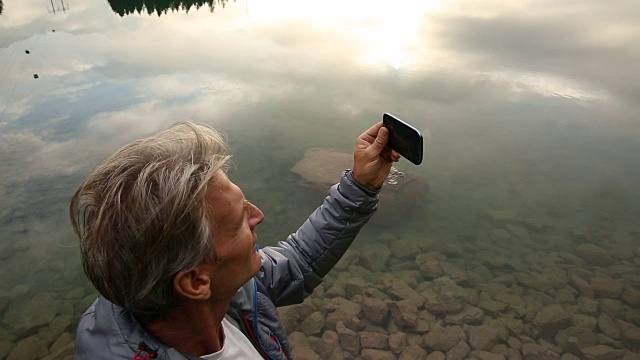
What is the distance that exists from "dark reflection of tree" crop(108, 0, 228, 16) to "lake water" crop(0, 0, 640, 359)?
275 centimetres

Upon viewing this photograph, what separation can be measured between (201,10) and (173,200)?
17526 mm

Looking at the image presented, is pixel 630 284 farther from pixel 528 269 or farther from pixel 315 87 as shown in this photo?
pixel 315 87

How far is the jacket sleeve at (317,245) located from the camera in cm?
186

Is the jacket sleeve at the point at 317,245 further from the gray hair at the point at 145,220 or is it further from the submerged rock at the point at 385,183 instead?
the submerged rock at the point at 385,183

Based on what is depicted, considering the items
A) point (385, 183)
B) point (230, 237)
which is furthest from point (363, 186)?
point (385, 183)

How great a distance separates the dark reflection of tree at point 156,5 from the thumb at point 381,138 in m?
16.8

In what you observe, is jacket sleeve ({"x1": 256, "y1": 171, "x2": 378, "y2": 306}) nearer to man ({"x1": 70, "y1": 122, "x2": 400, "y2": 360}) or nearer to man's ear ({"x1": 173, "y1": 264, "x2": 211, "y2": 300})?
man ({"x1": 70, "y1": 122, "x2": 400, "y2": 360})

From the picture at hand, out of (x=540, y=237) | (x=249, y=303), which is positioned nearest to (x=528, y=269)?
(x=540, y=237)

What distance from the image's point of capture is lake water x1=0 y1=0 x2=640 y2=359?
4734 millimetres

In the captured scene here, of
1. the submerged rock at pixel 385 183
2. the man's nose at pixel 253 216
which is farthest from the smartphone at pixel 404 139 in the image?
the submerged rock at pixel 385 183

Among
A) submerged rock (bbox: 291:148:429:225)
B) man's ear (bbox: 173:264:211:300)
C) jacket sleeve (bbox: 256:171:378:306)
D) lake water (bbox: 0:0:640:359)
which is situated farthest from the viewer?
submerged rock (bbox: 291:148:429:225)

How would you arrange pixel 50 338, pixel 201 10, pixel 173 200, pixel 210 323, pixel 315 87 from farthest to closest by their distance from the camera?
pixel 201 10 < pixel 315 87 < pixel 50 338 < pixel 210 323 < pixel 173 200

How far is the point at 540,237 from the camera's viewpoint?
565 centimetres

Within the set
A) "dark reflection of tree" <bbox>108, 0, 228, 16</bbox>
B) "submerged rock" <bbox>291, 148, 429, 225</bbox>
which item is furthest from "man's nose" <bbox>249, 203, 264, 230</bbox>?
"dark reflection of tree" <bbox>108, 0, 228, 16</bbox>
